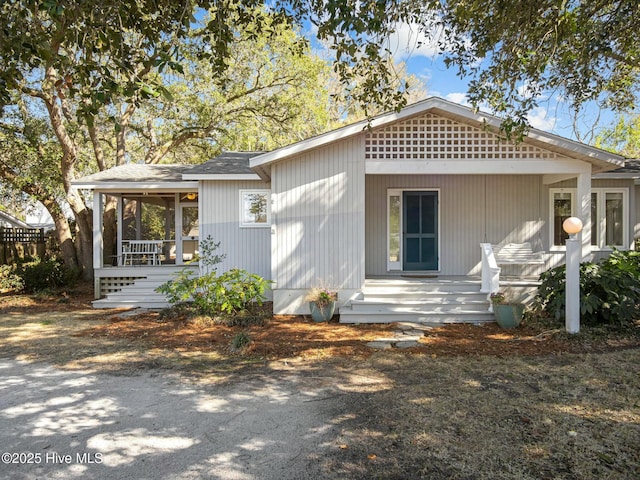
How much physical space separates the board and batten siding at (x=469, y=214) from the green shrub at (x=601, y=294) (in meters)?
2.68

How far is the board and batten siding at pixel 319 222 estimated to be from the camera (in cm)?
836

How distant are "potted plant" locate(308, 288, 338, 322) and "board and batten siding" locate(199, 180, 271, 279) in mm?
A: 2535

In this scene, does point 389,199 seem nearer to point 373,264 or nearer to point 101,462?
point 373,264

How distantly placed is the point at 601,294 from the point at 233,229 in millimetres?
7623

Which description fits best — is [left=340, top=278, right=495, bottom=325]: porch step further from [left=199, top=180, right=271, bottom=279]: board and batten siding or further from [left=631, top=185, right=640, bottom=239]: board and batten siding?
[left=631, top=185, right=640, bottom=239]: board and batten siding

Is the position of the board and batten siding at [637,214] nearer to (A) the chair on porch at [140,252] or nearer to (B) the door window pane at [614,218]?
(B) the door window pane at [614,218]

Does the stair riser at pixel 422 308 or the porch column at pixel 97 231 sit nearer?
the stair riser at pixel 422 308

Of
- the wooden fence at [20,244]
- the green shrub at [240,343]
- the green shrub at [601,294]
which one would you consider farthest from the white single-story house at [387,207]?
the wooden fence at [20,244]

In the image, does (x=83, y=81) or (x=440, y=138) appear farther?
(x=440, y=138)

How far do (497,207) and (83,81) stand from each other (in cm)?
908

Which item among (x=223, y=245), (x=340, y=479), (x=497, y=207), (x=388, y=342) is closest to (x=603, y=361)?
(x=388, y=342)

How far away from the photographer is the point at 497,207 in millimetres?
10258

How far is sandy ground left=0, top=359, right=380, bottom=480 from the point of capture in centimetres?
298

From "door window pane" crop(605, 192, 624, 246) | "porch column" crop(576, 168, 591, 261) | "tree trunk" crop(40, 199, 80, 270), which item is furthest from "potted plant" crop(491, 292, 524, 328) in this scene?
"tree trunk" crop(40, 199, 80, 270)
